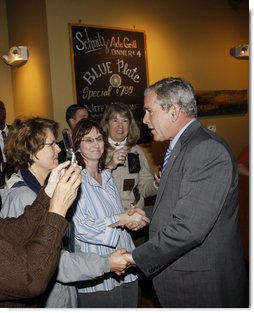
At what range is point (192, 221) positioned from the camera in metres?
1.48

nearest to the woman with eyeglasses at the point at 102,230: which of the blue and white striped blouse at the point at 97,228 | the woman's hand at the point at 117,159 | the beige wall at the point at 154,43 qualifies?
the blue and white striped blouse at the point at 97,228

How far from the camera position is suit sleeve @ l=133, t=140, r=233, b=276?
1.49m

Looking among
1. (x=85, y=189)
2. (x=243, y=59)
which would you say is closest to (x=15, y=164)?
(x=85, y=189)

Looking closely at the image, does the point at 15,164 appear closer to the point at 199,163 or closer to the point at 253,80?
the point at 199,163

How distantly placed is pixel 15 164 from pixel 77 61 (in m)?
2.48

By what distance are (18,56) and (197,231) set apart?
3778 mm

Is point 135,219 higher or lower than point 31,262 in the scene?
lower

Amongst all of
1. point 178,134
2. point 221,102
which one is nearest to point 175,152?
point 178,134

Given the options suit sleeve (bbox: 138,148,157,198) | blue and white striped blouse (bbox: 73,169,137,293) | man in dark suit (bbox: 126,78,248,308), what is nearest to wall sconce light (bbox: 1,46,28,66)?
suit sleeve (bbox: 138,148,157,198)

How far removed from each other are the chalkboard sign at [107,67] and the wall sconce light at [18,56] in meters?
0.79

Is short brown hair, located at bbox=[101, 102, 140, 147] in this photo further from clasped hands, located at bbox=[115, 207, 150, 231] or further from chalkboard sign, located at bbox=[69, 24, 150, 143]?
chalkboard sign, located at bbox=[69, 24, 150, 143]

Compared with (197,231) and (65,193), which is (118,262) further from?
(65,193)

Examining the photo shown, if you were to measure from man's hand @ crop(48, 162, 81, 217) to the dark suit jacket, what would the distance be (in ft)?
1.74

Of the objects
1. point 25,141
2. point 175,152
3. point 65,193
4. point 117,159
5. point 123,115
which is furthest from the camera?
point 123,115
